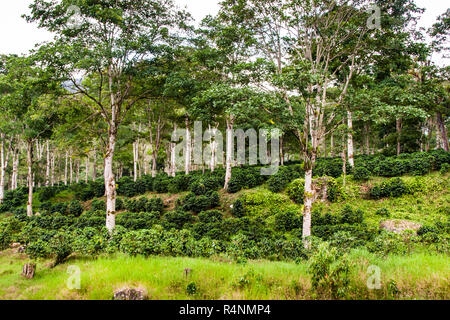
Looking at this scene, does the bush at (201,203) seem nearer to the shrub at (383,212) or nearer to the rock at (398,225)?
the shrub at (383,212)

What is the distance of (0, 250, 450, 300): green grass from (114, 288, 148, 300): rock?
0.20 metres

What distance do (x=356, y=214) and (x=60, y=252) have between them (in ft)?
38.0

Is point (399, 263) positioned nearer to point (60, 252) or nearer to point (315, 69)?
point (315, 69)

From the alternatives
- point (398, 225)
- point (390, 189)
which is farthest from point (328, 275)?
point (390, 189)

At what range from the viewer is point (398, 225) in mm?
10812

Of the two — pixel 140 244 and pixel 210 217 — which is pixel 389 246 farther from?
pixel 210 217

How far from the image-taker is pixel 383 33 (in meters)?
10.2

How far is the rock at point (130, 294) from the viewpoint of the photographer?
4953mm

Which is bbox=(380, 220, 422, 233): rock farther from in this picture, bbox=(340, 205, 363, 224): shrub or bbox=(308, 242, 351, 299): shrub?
bbox=(308, 242, 351, 299): shrub

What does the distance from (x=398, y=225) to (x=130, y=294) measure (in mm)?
10793

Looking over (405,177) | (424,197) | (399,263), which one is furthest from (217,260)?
(405,177)

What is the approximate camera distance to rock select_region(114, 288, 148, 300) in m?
4.95

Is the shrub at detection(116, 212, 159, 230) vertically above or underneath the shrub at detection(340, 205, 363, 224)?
underneath

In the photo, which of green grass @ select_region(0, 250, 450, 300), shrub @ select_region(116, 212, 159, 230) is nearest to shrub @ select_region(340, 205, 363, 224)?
green grass @ select_region(0, 250, 450, 300)
